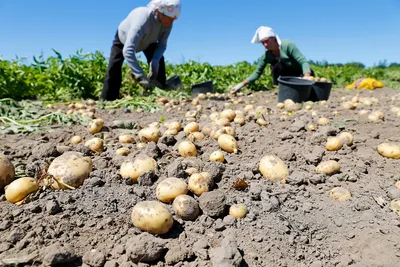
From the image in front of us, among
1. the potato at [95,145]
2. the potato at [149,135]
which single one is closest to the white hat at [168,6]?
the potato at [149,135]

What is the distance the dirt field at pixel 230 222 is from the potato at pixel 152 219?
5 centimetres

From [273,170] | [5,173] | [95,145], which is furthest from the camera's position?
[95,145]

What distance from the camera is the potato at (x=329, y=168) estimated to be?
210cm

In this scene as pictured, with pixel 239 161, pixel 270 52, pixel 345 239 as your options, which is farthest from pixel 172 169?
pixel 270 52

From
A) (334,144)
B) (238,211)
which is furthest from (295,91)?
(238,211)

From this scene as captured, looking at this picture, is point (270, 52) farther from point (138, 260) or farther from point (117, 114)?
point (138, 260)

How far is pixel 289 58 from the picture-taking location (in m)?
6.82

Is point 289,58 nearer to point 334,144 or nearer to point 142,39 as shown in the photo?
point 142,39

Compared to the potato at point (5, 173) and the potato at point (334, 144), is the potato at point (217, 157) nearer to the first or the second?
the potato at point (334, 144)

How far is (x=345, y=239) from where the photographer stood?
5.11 feet

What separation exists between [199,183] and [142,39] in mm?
4182

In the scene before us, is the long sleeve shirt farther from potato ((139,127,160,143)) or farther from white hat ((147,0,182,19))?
potato ((139,127,160,143))

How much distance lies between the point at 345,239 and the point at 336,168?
2.12 feet

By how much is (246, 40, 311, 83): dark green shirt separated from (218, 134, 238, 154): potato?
423cm
